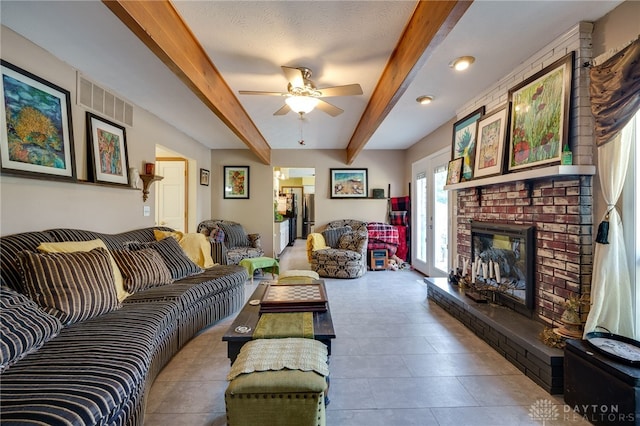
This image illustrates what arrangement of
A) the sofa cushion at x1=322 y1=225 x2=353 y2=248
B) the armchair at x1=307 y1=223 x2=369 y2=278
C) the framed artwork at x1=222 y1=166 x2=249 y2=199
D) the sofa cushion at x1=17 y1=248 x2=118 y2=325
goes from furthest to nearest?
1. the framed artwork at x1=222 y1=166 x2=249 y2=199
2. the sofa cushion at x1=322 y1=225 x2=353 y2=248
3. the armchair at x1=307 y1=223 x2=369 y2=278
4. the sofa cushion at x1=17 y1=248 x2=118 y2=325

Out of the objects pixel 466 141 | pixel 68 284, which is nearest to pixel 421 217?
pixel 466 141

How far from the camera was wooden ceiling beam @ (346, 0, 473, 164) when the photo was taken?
1563 mm

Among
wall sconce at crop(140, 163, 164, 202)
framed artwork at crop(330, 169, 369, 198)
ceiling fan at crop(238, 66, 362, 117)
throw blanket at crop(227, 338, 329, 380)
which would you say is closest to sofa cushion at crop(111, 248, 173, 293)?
wall sconce at crop(140, 163, 164, 202)

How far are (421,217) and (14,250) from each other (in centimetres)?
548

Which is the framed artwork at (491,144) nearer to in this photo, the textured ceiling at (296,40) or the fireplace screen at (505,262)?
the textured ceiling at (296,40)

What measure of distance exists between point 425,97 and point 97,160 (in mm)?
3491

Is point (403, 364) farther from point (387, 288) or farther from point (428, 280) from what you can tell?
point (387, 288)

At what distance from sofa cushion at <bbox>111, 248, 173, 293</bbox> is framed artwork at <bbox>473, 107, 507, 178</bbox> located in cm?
333

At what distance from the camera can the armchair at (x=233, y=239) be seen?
4.86m

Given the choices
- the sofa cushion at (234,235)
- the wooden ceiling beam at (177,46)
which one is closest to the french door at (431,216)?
the wooden ceiling beam at (177,46)

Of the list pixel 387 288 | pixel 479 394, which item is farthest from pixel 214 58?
pixel 387 288

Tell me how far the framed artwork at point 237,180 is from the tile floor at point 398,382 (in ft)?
11.6

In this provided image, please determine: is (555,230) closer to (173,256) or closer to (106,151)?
(173,256)

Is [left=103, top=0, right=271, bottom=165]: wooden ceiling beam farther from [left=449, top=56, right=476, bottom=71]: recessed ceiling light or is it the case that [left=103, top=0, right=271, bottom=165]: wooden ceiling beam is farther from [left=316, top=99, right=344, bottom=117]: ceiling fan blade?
[left=449, top=56, right=476, bottom=71]: recessed ceiling light
